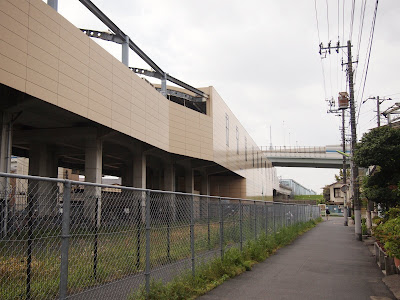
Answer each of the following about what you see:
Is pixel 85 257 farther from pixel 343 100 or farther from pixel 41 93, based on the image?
pixel 343 100

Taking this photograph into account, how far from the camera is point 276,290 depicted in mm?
8305

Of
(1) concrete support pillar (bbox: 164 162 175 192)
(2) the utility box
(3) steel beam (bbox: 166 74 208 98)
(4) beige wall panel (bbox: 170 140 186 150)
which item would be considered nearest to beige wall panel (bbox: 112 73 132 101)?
(4) beige wall panel (bbox: 170 140 186 150)

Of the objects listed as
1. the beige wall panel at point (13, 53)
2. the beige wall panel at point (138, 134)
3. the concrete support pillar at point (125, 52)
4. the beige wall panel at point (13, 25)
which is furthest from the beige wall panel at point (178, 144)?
the beige wall panel at point (13, 25)

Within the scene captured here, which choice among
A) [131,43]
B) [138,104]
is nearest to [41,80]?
[138,104]

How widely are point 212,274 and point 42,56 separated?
498 inches

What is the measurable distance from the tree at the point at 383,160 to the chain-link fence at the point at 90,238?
7.12 metres

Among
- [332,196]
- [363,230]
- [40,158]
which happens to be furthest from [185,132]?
[332,196]

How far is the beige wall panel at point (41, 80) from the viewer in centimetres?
1628

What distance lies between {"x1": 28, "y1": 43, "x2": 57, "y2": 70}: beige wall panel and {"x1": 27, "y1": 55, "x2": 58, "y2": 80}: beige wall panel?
132 mm

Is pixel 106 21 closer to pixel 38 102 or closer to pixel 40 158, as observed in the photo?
pixel 38 102

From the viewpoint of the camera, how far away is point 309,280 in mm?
9500

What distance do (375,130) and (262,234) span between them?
559 cm

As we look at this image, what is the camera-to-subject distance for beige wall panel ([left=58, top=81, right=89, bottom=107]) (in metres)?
18.4

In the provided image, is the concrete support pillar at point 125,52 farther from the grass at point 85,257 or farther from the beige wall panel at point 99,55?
the grass at point 85,257
